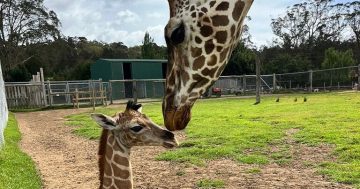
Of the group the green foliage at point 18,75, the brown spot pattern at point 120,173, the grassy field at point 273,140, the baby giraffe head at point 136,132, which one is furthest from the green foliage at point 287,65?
the brown spot pattern at point 120,173

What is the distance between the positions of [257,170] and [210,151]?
5.29ft

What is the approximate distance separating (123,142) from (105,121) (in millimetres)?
319

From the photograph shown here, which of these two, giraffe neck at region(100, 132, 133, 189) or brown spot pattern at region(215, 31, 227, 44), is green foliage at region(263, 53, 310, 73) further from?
brown spot pattern at region(215, 31, 227, 44)

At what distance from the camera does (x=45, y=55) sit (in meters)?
45.8

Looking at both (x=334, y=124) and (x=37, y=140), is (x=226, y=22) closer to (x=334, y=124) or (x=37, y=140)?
(x=334, y=124)

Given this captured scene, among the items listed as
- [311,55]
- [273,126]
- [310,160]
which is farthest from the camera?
[311,55]

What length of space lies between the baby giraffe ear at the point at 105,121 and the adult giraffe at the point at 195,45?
2.61 m

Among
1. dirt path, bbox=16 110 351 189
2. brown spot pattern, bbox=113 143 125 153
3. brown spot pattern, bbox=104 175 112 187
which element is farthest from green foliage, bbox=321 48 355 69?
brown spot pattern, bbox=104 175 112 187

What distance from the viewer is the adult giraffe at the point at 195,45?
4.60 feet

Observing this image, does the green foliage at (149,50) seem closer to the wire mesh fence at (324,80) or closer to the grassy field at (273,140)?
the wire mesh fence at (324,80)

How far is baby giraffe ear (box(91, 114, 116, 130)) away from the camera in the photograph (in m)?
3.99

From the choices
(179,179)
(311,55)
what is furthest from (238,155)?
(311,55)

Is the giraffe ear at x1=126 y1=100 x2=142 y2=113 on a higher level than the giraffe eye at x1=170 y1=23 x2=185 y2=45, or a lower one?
lower

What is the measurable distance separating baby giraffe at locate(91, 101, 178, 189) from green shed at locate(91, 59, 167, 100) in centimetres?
2891
